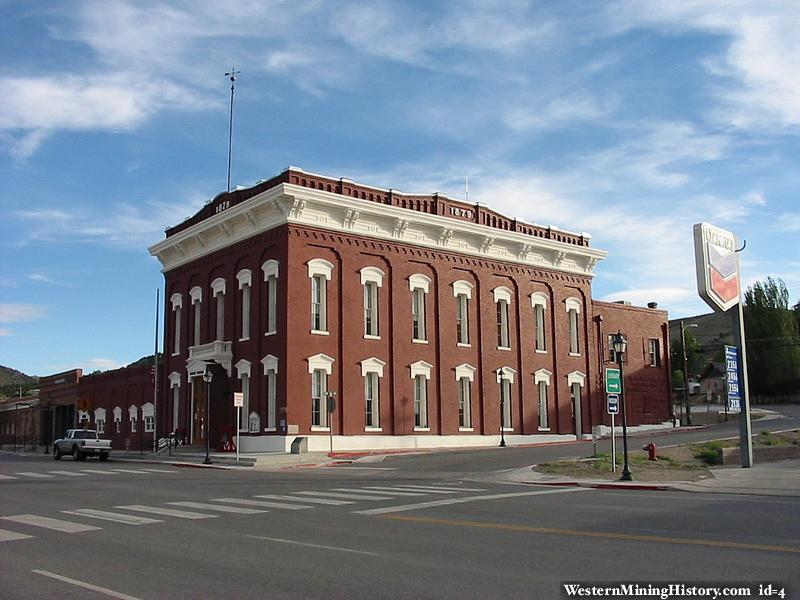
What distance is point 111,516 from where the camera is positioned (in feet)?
47.9

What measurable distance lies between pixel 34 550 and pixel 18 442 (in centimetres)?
7762

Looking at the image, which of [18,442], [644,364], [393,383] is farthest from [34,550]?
[18,442]

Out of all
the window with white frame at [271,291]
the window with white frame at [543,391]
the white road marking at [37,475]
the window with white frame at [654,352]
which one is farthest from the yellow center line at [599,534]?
the window with white frame at [654,352]

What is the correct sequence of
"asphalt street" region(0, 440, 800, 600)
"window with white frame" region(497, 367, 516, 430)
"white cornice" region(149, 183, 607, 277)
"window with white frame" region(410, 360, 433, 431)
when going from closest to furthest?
1. "asphalt street" region(0, 440, 800, 600)
2. "white cornice" region(149, 183, 607, 277)
3. "window with white frame" region(410, 360, 433, 431)
4. "window with white frame" region(497, 367, 516, 430)

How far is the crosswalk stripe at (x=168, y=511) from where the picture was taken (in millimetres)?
14461

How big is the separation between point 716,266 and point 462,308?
2015 centimetres

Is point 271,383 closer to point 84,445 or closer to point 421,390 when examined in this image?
point 421,390

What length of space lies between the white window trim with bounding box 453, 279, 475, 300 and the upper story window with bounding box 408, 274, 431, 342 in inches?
79.4

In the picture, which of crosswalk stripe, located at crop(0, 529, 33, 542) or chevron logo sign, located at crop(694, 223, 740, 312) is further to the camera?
chevron logo sign, located at crop(694, 223, 740, 312)

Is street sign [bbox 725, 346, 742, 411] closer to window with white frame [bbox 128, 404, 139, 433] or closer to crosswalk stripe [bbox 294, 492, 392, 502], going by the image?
crosswalk stripe [bbox 294, 492, 392, 502]

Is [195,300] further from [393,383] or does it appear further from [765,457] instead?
[765,457]

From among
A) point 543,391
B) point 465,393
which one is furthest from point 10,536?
point 543,391

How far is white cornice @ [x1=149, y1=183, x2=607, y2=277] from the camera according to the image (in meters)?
38.8

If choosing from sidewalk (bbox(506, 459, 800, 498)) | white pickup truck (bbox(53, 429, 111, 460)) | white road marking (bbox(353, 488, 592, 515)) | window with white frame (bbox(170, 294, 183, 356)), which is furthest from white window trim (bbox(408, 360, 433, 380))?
white road marking (bbox(353, 488, 592, 515))
